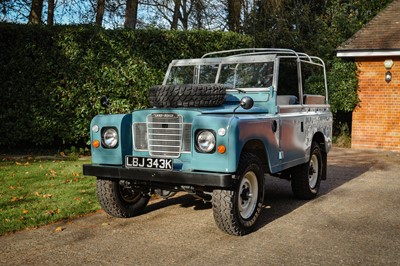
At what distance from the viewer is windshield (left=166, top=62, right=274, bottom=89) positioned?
6.35 m

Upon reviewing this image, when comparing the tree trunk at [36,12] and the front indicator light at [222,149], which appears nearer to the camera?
the front indicator light at [222,149]

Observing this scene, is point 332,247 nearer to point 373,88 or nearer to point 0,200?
point 0,200

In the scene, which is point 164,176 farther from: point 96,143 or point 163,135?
point 96,143

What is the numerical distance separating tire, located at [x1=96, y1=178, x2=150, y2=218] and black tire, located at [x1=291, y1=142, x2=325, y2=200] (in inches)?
94.6

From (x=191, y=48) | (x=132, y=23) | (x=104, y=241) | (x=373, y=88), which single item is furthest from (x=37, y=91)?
(x=373, y=88)

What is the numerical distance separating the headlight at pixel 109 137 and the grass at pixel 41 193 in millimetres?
1143

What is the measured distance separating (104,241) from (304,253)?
2.02 metres

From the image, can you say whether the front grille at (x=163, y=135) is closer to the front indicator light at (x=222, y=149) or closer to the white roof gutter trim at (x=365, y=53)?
the front indicator light at (x=222, y=149)

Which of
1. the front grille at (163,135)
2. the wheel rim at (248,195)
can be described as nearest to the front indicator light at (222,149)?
the front grille at (163,135)

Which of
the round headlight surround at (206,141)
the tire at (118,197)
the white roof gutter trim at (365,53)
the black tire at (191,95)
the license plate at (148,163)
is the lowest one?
the tire at (118,197)

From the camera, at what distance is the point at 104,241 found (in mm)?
4836

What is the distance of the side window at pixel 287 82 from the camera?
6.35m

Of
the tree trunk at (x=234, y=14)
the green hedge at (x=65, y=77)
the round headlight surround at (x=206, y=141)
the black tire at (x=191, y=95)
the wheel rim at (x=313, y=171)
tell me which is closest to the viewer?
the round headlight surround at (x=206, y=141)

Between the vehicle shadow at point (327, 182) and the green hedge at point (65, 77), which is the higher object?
the green hedge at point (65, 77)
